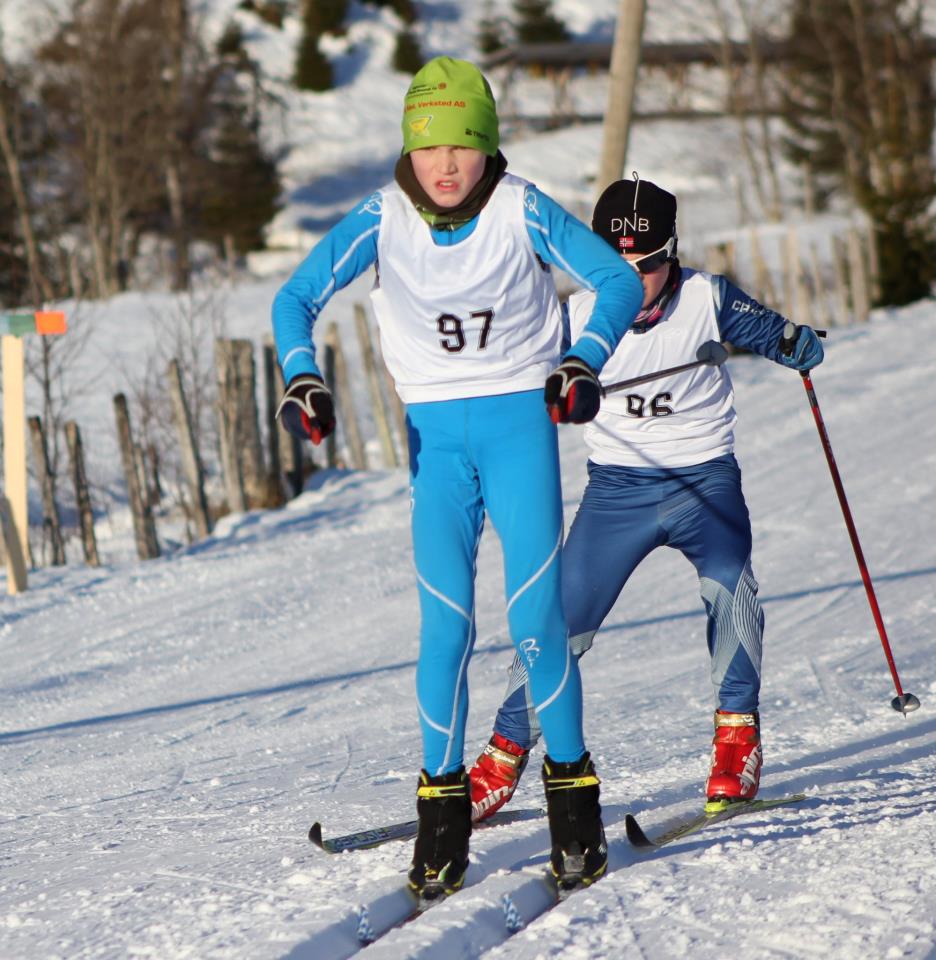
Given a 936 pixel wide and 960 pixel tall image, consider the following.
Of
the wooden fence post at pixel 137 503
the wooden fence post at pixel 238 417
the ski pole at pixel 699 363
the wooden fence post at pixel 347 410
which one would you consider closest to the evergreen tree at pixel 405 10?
the wooden fence post at pixel 347 410

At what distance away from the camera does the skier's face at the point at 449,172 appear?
3.37m

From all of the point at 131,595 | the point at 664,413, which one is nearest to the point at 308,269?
the point at 664,413

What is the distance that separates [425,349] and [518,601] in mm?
661

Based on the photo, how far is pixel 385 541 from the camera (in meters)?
9.81

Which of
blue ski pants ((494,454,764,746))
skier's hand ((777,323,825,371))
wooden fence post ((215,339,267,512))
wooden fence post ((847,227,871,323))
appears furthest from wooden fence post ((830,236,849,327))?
blue ski pants ((494,454,764,746))

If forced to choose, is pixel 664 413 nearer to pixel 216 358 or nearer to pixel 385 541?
pixel 385 541

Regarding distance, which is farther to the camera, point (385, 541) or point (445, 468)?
point (385, 541)

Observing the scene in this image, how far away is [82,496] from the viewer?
10188 mm

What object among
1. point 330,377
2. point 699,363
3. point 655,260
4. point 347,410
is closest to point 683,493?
point 699,363

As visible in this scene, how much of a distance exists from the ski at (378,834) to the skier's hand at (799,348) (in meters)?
1.60

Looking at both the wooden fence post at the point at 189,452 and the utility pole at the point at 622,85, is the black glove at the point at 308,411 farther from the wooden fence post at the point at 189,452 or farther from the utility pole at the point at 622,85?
the utility pole at the point at 622,85

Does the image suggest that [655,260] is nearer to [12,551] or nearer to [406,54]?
[12,551]

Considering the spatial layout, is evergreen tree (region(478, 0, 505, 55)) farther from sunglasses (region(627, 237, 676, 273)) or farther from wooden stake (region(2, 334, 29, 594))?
sunglasses (region(627, 237, 676, 273))

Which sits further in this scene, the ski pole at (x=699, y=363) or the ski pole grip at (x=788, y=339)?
the ski pole grip at (x=788, y=339)
